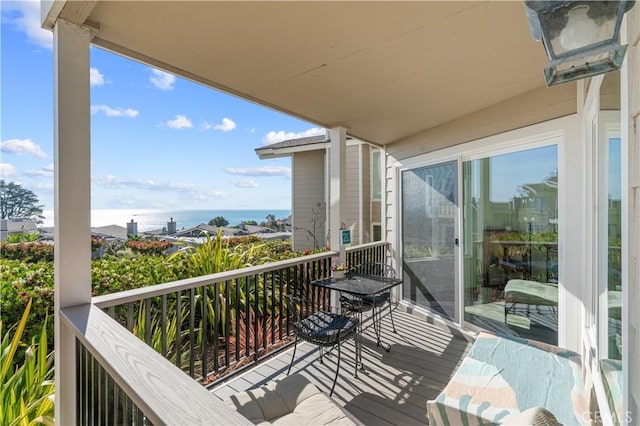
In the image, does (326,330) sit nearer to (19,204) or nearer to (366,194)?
(19,204)

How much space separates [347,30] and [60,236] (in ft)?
6.71

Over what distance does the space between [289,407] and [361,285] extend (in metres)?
1.55

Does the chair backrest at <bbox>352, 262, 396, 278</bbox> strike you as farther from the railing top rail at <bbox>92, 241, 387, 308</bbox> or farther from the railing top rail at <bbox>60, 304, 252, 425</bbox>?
the railing top rail at <bbox>60, 304, 252, 425</bbox>

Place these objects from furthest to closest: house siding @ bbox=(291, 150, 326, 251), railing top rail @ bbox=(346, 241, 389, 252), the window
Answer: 1. house siding @ bbox=(291, 150, 326, 251)
2. the window
3. railing top rail @ bbox=(346, 241, 389, 252)

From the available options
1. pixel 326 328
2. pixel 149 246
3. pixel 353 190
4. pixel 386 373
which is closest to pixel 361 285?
pixel 326 328

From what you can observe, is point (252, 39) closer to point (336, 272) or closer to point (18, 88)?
point (336, 272)

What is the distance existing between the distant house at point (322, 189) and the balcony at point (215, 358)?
2.97 metres

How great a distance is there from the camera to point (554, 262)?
2953mm

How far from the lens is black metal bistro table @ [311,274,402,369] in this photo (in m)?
3.05

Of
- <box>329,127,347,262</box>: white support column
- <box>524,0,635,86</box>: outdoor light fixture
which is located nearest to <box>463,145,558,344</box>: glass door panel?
<box>329,127,347,262</box>: white support column

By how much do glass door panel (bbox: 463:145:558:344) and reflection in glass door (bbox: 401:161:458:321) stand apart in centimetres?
23

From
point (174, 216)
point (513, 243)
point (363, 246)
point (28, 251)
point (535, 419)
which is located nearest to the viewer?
point (535, 419)

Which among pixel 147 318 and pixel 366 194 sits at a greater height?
pixel 366 194

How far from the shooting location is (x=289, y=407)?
1.94 metres
